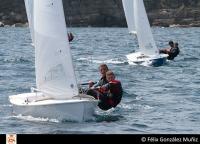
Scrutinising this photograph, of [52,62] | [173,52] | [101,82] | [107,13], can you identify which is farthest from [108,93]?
[107,13]

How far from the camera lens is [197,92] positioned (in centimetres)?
2444

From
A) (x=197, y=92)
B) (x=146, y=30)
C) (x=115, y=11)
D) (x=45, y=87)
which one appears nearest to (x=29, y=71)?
(x=146, y=30)

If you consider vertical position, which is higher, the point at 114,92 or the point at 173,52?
the point at 114,92

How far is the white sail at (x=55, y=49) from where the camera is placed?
54.7ft

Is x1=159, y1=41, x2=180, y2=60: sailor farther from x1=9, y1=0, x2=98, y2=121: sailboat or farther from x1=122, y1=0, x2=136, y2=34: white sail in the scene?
x1=9, y1=0, x2=98, y2=121: sailboat

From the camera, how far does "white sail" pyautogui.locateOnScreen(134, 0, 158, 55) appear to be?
3784cm

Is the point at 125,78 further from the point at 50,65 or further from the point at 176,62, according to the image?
the point at 50,65

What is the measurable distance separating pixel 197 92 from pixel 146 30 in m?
A: 14.8

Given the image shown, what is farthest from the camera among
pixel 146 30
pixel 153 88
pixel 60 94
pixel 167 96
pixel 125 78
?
pixel 146 30

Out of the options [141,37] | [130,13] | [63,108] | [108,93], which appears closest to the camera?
[63,108]

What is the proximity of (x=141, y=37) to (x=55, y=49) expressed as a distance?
2225cm

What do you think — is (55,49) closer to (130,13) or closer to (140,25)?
(140,25)

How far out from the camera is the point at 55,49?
55.0 feet

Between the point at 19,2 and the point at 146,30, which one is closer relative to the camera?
the point at 146,30
